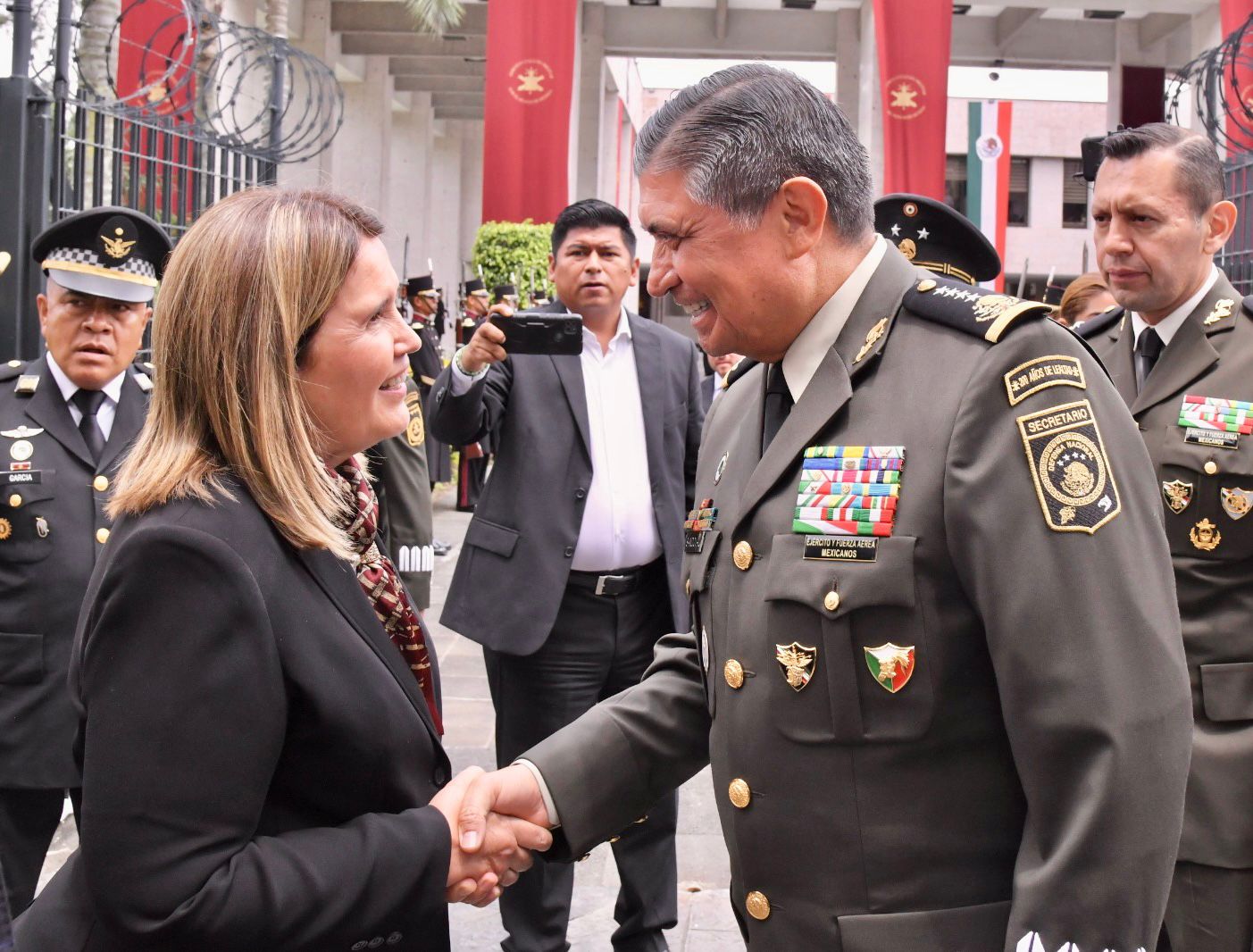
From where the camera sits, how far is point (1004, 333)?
175cm

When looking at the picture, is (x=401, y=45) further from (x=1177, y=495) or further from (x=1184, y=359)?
(x=1177, y=495)

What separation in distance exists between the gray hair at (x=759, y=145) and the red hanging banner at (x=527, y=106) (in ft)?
43.8

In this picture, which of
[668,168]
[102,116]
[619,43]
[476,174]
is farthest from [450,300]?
[668,168]

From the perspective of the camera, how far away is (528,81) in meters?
15.1

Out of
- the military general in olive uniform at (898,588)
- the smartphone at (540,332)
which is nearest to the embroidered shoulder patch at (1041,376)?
the military general in olive uniform at (898,588)

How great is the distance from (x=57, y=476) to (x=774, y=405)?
257 cm

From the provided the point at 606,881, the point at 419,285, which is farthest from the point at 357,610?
the point at 419,285

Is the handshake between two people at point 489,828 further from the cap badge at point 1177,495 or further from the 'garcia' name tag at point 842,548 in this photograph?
the cap badge at point 1177,495

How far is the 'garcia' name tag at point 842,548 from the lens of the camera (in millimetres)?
1754

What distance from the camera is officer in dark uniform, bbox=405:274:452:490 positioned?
11078 millimetres

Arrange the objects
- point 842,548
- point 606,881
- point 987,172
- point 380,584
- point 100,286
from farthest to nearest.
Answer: point 987,172, point 606,881, point 100,286, point 380,584, point 842,548

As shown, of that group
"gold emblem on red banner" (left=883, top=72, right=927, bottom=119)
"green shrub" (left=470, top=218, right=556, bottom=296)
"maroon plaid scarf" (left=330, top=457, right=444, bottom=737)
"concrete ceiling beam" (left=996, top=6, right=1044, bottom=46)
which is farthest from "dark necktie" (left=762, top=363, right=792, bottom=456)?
"concrete ceiling beam" (left=996, top=6, right=1044, bottom=46)

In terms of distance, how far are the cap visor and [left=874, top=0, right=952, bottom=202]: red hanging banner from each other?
12404 mm

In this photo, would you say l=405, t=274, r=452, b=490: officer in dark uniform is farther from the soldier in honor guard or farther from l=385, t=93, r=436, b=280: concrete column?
l=385, t=93, r=436, b=280: concrete column
